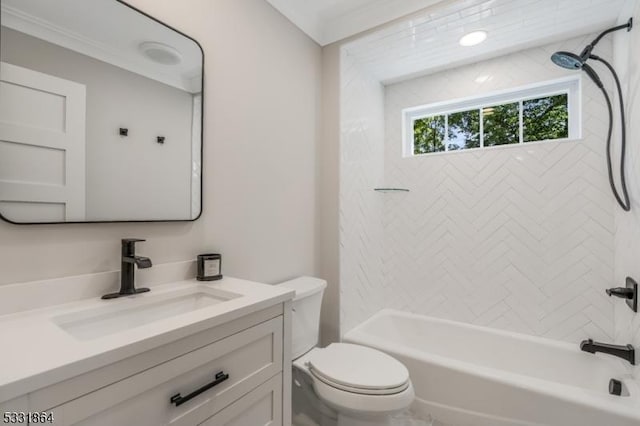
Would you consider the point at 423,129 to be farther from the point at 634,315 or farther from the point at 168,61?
the point at 168,61

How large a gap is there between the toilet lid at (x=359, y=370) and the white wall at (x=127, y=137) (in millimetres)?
949

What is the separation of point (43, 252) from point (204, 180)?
612 mm

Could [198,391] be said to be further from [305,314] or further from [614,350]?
[614,350]

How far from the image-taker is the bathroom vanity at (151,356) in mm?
591

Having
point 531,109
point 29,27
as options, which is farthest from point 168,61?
point 531,109

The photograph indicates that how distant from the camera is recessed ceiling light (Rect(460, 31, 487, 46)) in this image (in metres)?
1.91

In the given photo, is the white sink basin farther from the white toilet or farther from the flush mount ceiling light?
the flush mount ceiling light

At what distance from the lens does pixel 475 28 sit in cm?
186

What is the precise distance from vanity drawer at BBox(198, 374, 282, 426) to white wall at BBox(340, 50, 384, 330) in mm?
1015

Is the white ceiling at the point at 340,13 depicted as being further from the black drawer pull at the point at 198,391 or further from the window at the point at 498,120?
the black drawer pull at the point at 198,391

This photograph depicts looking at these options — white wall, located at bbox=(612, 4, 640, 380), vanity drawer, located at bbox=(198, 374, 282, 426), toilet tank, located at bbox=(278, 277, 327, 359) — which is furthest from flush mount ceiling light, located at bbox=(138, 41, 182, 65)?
white wall, located at bbox=(612, 4, 640, 380)

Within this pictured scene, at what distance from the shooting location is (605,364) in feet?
5.64

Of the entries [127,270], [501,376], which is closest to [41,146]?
[127,270]

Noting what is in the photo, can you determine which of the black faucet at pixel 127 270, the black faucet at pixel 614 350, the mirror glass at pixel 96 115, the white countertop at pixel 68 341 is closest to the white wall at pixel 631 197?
the black faucet at pixel 614 350
